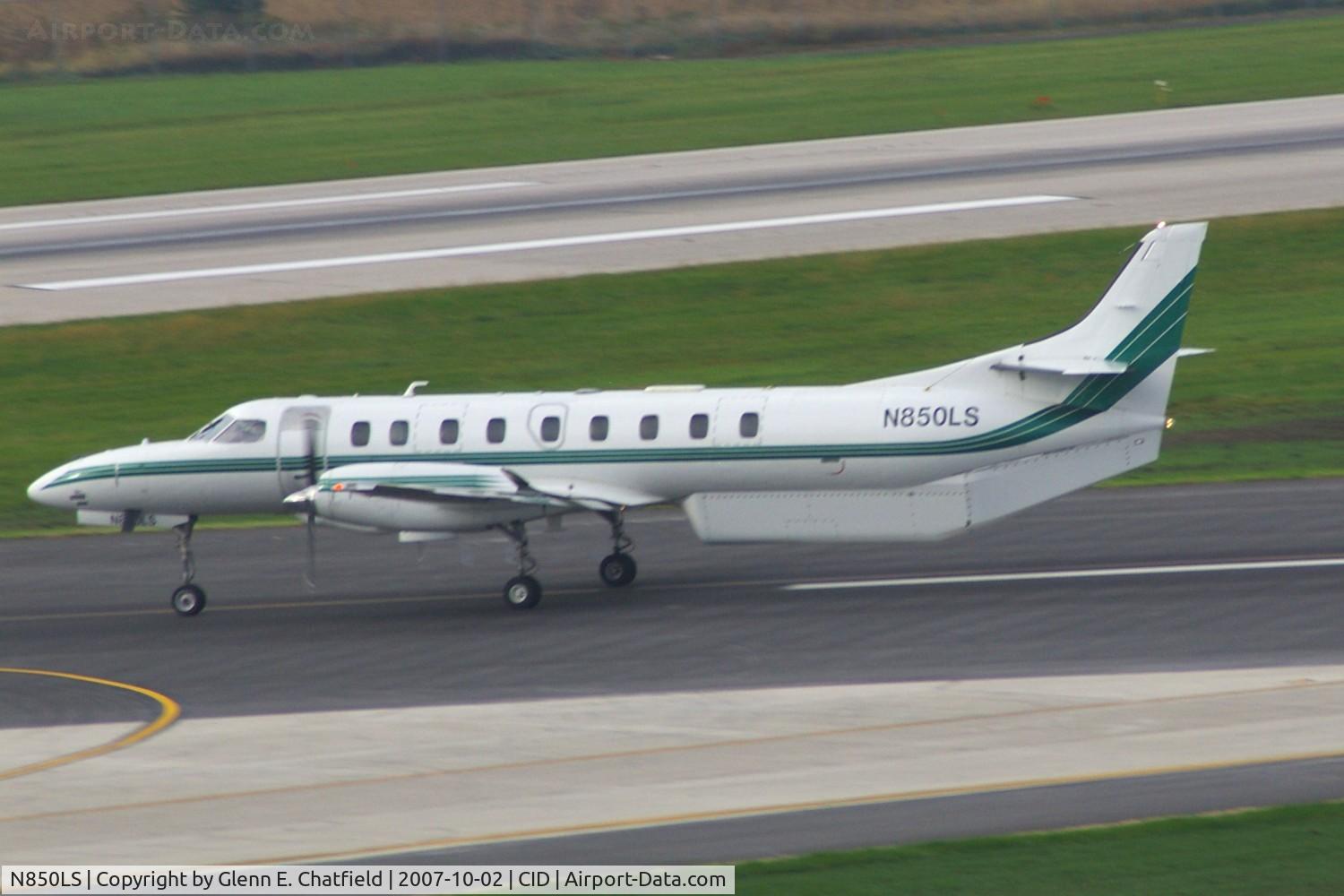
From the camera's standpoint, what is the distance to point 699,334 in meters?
45.6

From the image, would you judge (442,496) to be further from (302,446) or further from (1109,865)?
(1109,865)

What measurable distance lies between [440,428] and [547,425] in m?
1.64

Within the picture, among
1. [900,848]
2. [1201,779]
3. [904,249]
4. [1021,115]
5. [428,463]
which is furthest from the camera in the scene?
[1021,115]

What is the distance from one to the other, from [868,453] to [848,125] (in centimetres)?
3739

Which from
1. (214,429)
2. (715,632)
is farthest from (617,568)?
(214,429)

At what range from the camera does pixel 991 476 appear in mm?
→ 26797

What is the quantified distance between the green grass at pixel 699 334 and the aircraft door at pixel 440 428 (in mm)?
13667

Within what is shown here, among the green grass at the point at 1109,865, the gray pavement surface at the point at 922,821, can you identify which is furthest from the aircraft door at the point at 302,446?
the green grass at the point at 1109,865

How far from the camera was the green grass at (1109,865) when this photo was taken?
49.1ft

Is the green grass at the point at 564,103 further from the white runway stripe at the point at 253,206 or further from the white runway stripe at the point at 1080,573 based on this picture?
the white runway stripe at the point at 1080,573

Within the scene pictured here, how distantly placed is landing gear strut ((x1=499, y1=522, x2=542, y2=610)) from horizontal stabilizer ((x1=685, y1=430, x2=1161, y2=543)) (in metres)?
2.92

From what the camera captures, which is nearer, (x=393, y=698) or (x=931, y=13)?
(x=393, y=698)

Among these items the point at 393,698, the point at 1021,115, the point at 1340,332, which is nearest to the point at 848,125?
the point at 1021,115

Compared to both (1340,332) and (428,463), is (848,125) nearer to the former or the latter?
(1340,332)
